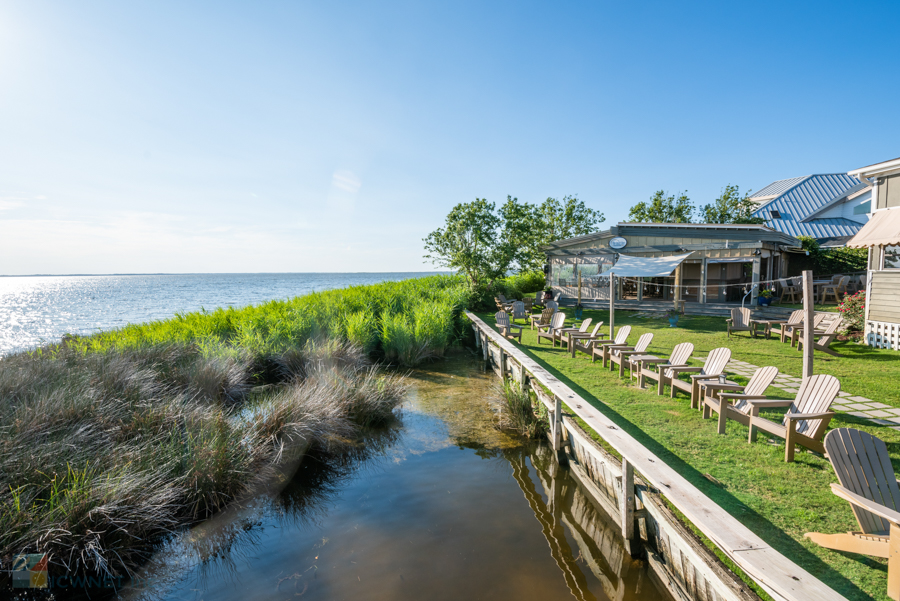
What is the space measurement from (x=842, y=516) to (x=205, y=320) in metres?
11.0

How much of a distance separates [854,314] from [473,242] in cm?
1431

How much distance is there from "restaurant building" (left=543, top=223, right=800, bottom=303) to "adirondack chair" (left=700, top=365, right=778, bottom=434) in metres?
9.35

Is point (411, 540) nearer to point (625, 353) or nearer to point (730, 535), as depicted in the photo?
point (730, 535)

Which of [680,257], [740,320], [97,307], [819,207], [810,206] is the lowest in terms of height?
A: [97,307]

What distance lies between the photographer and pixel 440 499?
434 cm

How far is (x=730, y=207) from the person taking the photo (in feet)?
95.1

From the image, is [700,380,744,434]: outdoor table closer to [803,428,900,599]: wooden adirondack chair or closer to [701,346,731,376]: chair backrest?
[701,346,731,376]: chair backrest

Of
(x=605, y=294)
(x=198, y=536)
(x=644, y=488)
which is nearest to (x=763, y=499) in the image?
(x=644, y=488)

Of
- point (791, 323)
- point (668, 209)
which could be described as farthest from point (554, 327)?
point (668, 209)

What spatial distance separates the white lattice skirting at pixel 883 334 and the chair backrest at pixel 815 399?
704 cm

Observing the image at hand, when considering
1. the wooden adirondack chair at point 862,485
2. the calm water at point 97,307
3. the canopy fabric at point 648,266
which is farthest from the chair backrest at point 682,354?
the calm water at point 97,307

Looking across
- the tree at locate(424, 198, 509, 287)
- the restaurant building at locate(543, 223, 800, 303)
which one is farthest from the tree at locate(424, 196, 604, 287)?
the restaurant building at locate(543, 223, 800, 303)

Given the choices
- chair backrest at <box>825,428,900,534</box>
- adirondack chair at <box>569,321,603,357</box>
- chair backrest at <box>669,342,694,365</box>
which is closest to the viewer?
chair backrest at <box>825,428,900,534</box>

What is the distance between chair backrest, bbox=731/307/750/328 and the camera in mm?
10305
